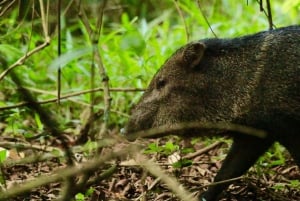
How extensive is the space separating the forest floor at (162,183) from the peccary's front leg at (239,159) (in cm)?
9

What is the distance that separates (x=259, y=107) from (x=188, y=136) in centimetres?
75

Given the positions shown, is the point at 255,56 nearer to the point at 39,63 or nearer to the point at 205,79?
the point at 205,79

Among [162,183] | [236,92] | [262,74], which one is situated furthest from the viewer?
[162,183]

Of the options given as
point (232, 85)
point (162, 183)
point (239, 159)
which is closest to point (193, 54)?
point (232, 85)

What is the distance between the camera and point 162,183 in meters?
4.42

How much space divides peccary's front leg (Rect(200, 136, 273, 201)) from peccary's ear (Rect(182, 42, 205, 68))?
65cm

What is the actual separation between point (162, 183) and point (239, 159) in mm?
596

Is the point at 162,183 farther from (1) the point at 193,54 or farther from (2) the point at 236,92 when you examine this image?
(1) the point at 193,54

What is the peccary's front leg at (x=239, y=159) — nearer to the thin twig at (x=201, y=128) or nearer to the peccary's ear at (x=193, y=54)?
the thin twig at (x=201, y=128)

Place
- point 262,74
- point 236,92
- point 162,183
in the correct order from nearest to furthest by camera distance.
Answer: point 262,74, point 236,92, point 162,183

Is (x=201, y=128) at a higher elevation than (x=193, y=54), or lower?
lower

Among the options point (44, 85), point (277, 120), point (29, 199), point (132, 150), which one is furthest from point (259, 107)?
point (44, 85)

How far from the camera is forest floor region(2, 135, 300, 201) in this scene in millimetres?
4152

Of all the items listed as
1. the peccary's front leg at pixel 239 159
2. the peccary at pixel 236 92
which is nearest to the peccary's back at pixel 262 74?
the peccary at pixel 236 92
